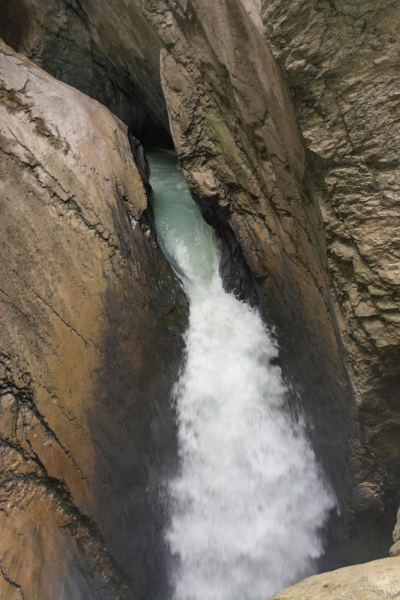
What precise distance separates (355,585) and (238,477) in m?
2.31

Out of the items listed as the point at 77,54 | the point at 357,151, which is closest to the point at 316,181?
the point at 357,151

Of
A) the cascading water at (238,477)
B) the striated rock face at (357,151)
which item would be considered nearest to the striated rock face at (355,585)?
the striated rock face at (357,151)

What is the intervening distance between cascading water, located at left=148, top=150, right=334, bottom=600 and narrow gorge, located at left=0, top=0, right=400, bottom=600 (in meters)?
0.02

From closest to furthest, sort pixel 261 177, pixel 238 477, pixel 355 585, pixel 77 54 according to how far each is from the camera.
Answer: pixel 355 585
pixel 261 177
pixel 238 477
pixel 77 54

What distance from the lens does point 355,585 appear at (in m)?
1.50

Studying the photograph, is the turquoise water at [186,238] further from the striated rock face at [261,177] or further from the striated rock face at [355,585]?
the striated rock face at [355,585]

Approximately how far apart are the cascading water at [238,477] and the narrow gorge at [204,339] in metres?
0.02

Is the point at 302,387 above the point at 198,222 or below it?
below

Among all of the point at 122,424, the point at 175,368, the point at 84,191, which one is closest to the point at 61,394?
the point at 122,424

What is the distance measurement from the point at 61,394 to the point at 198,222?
2844 millimetres

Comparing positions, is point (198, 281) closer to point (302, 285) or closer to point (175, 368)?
point (175, 368)

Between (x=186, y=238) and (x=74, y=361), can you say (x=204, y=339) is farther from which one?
(x=186, y=238)

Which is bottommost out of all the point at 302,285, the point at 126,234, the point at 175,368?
the point at 175,368

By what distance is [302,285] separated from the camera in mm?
3520
